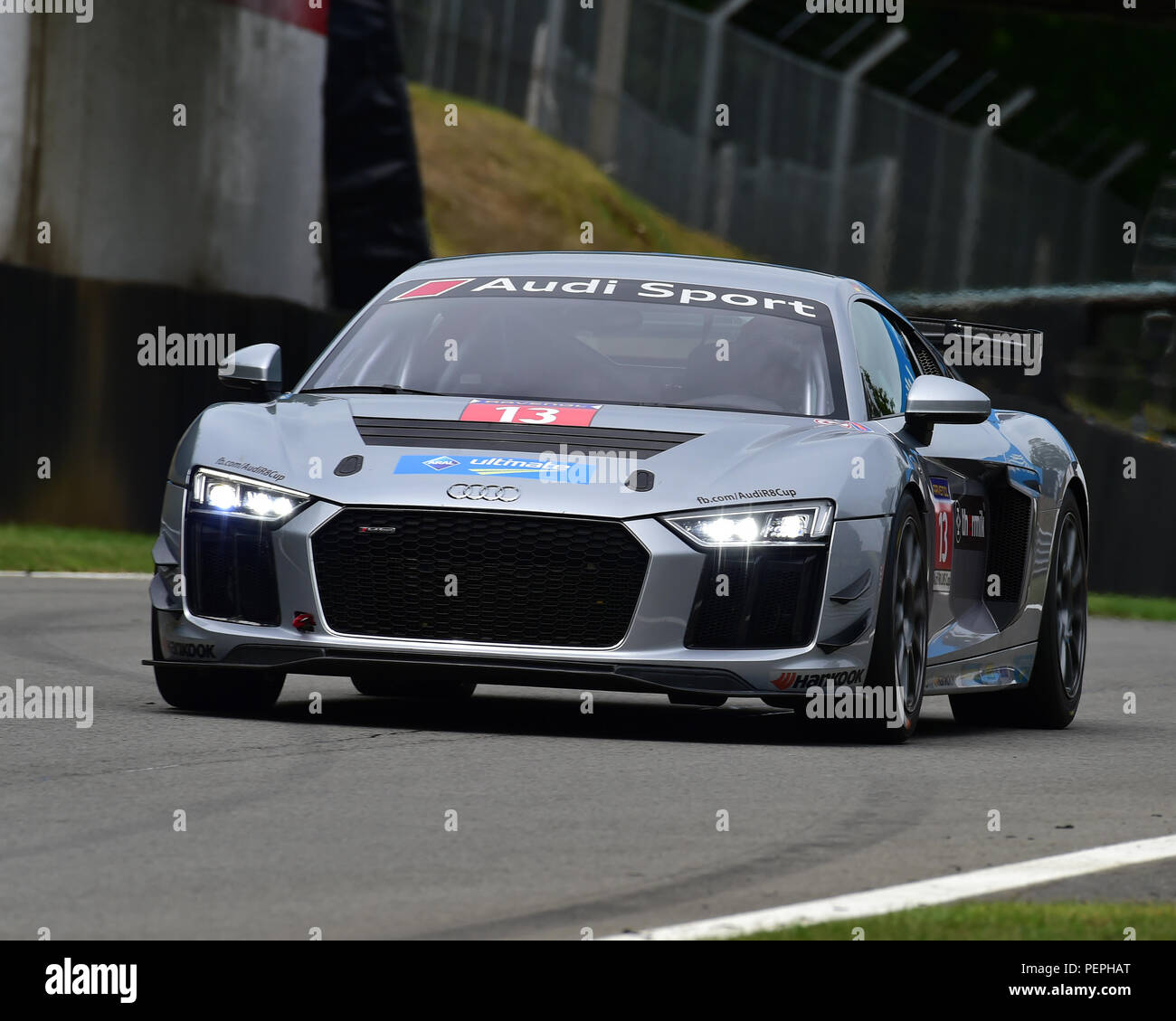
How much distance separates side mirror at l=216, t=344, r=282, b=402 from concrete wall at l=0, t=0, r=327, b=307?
12722 millimetres

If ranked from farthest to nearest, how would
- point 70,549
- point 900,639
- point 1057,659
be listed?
point 70,549
point 1057,659
point 900,639

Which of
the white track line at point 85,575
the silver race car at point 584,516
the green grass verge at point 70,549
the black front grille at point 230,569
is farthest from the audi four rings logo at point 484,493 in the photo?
the green grass verge at point 70,549

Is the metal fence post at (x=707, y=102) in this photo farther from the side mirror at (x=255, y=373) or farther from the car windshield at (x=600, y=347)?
the side mirror at (x=255, y=373)

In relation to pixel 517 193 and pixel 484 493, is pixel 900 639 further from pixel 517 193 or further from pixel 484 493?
pixel 517 193

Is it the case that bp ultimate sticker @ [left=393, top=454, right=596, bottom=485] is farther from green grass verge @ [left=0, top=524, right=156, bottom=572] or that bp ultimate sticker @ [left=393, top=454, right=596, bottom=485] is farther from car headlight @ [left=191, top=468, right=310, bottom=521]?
green grass verge @ [left=0, top=524, right=156, bottom=572]

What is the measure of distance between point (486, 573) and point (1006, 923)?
10.0ft

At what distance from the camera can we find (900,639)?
324 inches

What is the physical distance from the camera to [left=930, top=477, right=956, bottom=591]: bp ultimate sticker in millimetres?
8797

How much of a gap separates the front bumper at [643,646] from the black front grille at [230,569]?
0.03 m

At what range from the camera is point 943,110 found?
4550 centimetres

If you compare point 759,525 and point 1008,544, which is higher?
point 759,525

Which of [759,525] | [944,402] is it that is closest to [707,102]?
[944,402]

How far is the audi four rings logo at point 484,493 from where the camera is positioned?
7668 millimetres
